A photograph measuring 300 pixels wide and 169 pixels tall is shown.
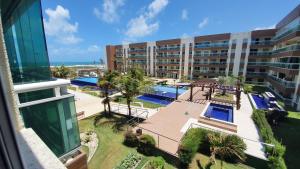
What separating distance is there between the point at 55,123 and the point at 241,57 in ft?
133

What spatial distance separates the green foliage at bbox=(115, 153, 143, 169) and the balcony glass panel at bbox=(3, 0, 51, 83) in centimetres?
660

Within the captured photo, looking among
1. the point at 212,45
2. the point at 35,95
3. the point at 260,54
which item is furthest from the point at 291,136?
the point at 212,45

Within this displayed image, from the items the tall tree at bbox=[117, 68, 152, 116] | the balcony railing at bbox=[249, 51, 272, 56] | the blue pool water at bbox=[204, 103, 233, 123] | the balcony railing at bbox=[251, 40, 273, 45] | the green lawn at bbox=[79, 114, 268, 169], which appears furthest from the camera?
the balcony railing at bbox=[249, 51, 272, 56]

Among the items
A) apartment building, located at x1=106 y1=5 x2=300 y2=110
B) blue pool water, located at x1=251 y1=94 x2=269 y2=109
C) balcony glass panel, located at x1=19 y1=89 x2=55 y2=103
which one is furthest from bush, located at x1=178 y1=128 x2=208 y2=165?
blue pool water, located at x1=251 y1=94 x2=269 y2=109

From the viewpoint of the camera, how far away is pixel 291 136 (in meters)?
12.5

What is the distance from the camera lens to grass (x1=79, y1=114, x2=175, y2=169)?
31.1ft

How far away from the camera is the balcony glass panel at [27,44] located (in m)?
6.35

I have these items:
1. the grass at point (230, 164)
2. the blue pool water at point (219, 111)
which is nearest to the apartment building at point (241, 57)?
the blue pool water at point (219, 111)

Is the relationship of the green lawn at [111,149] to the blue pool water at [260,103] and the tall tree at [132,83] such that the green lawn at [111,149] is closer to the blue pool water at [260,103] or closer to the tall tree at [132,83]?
the tall tree at [132,83]

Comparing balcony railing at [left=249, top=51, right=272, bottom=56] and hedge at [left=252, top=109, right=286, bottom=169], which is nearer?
hedge at [left=252, top=109, right=286, bottom=169]

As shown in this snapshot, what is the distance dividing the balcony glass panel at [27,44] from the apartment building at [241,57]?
15.2 m

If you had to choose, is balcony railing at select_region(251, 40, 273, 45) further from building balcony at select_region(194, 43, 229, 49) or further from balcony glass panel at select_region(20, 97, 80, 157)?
balcony glass panel at select_region(20, 97, 80, 157)

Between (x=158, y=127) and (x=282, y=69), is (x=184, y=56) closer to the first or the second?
(x=282, y=69)

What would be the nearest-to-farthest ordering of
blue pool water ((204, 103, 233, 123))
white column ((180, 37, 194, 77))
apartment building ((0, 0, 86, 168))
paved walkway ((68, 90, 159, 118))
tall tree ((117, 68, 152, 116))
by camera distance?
apartment building ((0, 0, 86, 168)) → tall tree ((117, 68, 152, 116)) → paved walkway ((68, 90, 159, 118)) → blue pool water ((204, 103, 233, 123)) → white column ((180, 37, 194, 77))
